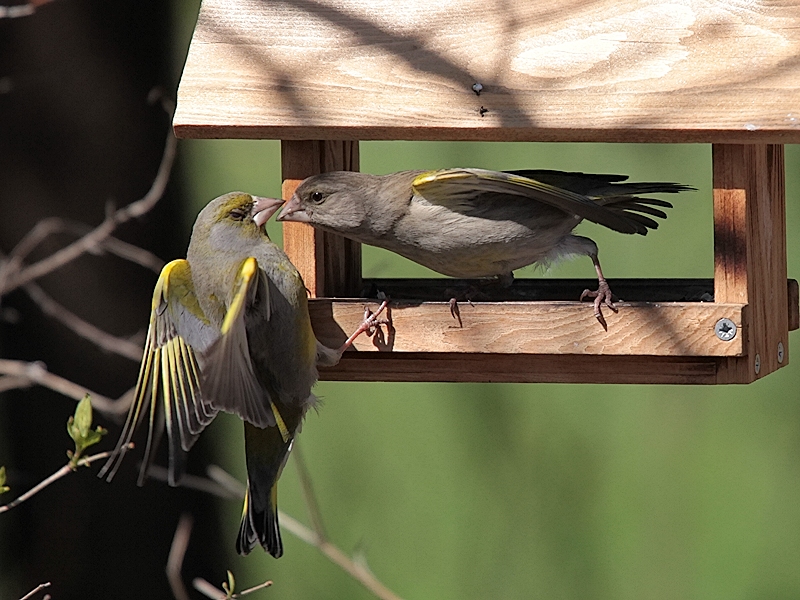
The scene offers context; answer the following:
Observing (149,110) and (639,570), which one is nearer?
(149,110)

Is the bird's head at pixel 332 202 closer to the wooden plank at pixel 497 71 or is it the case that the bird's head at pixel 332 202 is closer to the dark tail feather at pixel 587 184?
the wooden plank at pixel 497 71

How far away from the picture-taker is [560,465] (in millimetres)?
5809

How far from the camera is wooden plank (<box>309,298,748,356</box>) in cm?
270

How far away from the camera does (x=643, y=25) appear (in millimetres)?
2793

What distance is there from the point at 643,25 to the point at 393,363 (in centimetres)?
101

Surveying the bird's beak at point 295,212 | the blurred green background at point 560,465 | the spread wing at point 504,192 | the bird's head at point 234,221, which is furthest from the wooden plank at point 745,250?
the blurred green background at point 560,465

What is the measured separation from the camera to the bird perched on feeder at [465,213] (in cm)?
299

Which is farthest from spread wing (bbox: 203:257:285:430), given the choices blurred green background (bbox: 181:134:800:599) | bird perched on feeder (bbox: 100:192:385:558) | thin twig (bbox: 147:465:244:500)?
blurred green background (bbox: 181:134:800:599)

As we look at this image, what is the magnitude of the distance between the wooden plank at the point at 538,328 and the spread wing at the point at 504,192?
0.92 feet

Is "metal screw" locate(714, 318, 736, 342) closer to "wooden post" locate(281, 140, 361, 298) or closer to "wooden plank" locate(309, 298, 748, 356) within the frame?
"wooden plank" locate(309, 298, 748, 356)

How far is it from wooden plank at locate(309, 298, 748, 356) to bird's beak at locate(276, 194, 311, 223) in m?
0.21

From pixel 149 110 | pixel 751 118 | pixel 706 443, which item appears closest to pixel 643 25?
pixel 751 118

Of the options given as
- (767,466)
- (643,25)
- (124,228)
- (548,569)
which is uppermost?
(643,25)

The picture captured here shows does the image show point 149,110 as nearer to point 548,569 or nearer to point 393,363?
point 393,363
